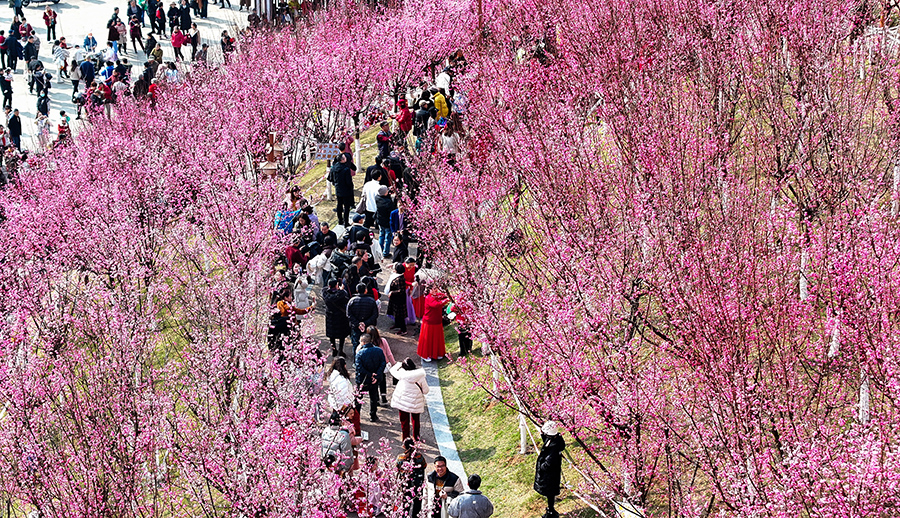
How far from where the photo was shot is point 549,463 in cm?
1475

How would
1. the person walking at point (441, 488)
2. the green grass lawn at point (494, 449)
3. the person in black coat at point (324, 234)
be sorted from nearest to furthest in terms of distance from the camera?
the person walking at point (441, 488)
the green grass lawn at point (494, 449)
the person in black coat at point (324, 234)

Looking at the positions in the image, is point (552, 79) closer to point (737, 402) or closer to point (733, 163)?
point (733, 163)

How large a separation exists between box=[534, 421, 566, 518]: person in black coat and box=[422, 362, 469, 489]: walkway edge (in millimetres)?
1944

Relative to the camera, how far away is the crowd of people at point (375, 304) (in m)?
15.0

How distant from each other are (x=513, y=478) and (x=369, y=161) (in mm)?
15739

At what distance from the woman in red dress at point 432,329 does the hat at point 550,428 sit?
5.07 m

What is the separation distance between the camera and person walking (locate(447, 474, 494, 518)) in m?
14.0

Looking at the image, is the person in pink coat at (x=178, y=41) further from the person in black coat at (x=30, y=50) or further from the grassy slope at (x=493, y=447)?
the grassy slope at (x=493, y=447)

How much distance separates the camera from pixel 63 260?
2542 cm

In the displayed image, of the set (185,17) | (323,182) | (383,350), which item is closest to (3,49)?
(185,17)

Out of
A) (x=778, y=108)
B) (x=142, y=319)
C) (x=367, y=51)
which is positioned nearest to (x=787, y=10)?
(x=778, y=108)

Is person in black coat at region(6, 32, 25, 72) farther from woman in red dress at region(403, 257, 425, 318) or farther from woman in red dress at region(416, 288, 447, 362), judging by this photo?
woman in red dress at region(416, 288, 447, 362)

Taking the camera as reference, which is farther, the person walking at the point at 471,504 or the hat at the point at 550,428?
the hat at the point at 550,428

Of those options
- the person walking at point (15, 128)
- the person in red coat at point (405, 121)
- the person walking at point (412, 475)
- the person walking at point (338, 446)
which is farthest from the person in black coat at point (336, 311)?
the person walking at point (15, 128)
